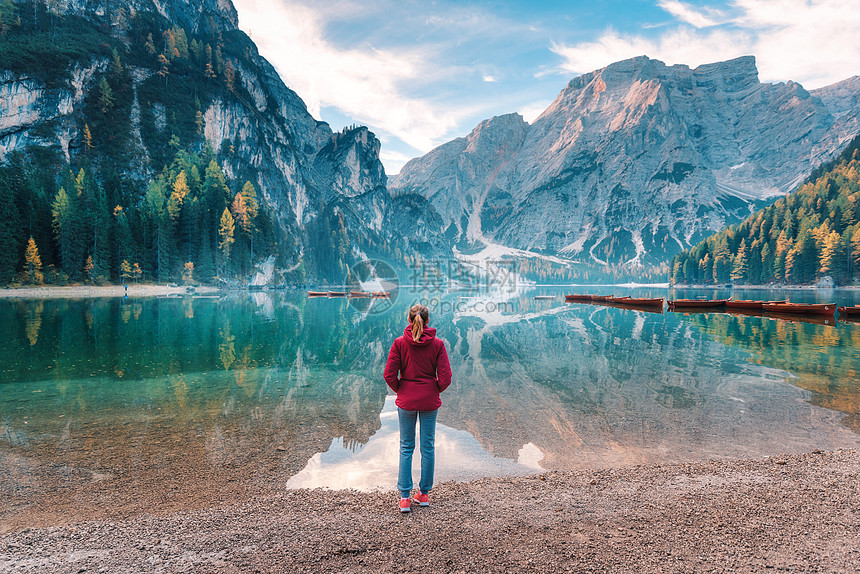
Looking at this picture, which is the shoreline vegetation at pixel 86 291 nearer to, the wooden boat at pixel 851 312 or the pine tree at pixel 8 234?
the pine tree at pixel 8 234

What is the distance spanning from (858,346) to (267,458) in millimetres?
34752

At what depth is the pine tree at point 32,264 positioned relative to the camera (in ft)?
243

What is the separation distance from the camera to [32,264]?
74.6 metres

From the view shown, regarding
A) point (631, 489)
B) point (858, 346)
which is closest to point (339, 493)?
point (631, 489)

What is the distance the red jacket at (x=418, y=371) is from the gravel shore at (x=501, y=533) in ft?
5.75

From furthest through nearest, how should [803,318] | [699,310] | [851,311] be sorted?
[699,310]
[803,318]
[851,311]

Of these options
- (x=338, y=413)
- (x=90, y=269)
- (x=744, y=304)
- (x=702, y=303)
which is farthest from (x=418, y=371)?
(x=90, y=269)

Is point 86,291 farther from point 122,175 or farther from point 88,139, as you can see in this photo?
point 88,139

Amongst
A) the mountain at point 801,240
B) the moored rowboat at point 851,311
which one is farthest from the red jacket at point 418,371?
the mountain at point 801,240

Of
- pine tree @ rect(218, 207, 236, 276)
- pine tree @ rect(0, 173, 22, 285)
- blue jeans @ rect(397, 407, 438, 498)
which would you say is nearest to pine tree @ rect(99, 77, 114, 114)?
pine tree @ rect(218, 207, 236, 276)

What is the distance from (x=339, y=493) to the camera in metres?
8.04

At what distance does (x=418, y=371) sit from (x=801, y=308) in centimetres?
5735

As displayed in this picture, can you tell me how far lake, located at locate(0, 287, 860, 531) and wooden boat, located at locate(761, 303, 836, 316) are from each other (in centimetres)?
1990

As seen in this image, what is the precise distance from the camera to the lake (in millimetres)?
8984
